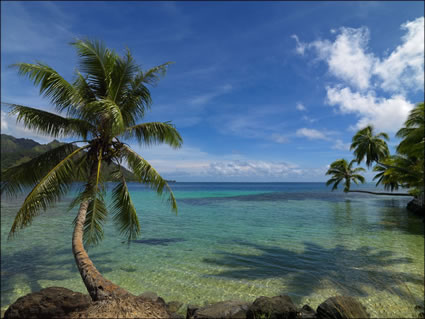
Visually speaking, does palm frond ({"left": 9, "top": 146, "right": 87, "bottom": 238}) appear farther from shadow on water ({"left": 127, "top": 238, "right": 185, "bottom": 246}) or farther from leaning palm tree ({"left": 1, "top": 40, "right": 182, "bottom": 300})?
shadow on water ({"left": 127, "top": 238, "right": 185, "bottom": 246})

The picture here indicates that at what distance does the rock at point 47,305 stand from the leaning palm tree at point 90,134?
1.12 m

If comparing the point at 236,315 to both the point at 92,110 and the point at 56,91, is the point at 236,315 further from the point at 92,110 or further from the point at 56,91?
the point at 56,91

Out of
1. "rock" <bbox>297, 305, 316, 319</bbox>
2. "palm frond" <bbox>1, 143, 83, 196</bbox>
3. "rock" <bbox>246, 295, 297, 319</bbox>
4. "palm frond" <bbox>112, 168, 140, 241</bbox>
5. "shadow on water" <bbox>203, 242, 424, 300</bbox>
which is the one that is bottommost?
"shadow on water" <bbox>203, 242, 424, 300</bbox>

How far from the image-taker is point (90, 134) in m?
7.86

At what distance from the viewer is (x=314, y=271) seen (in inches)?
332

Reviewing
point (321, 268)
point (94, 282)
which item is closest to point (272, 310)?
point (94, 282)

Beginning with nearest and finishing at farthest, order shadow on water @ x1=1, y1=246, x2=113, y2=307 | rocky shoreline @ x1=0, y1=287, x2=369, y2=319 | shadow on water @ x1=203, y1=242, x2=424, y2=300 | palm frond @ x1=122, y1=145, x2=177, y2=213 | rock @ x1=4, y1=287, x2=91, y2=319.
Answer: rocky shoreline @ x1=0, y1=287, x2=369, y2=319, rock @ x1=4, y1=287, x2=91, y2=319, shadow on water @ x1=203, y1=242, x2=424, y2=300, palm frond @ x1=122, y1=145, x2=177, y2=213, shadow on water @ x1=1, y1=246, x2=113, y2=307

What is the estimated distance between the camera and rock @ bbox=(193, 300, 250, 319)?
4.94 metres

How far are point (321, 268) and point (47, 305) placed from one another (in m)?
8.86

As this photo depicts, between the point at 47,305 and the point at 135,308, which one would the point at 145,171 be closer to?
the point at 47,305

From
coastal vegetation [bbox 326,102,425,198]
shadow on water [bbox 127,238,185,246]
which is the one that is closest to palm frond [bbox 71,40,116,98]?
shadow on water [bbox 127,238,185,246]

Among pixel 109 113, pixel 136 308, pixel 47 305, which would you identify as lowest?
pixel 47 305

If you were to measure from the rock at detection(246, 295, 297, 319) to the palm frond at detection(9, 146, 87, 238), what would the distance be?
20.7 feet

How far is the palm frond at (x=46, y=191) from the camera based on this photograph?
6008 millimetres
